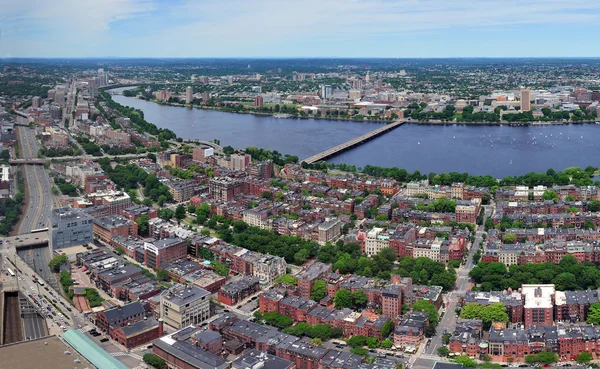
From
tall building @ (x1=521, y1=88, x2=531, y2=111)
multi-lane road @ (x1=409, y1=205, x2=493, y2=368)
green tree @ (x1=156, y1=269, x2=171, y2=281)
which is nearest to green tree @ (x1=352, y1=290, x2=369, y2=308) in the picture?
multi-lane road @ (x1=409, y1=205, x2=493, y2=368)

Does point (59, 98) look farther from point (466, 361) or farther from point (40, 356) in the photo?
point (466, 361)

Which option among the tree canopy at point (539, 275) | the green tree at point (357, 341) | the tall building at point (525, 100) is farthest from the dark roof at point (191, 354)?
the tall building at point (525, 100)

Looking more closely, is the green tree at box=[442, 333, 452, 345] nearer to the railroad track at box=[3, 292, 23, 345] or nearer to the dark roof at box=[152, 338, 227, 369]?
the dark roof at box=[152, 338, 227, 369]

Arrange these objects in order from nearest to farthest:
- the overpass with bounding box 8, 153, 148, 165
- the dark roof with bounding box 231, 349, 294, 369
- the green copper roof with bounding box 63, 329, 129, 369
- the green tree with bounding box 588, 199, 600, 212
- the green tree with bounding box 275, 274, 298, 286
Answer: the green copper roof with bounding box 63, 329, 129, 369 < the dark roof with bounding box 231, 349, 294, 369 < the green tree with bounding box 275, 274, 298, 286 < the green tree with bounding box 588, 199, 600, 212 < the overpass with bounding box 8, 153, 148, 165

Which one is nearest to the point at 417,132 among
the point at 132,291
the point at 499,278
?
the point at 499,278

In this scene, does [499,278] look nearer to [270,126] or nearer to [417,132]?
[417,132]

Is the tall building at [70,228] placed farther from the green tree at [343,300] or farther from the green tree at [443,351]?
the green tree at [443,351]
